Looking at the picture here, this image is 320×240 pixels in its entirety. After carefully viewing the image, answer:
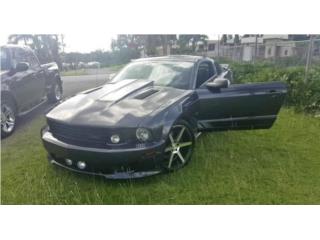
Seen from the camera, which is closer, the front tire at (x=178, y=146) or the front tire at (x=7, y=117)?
the front tire at (x=178, y=146)

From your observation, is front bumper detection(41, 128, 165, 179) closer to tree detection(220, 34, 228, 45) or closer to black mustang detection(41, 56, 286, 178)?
black mustang detection(41, 56, 286, 178)

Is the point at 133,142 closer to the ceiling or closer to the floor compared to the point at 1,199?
closer to the ceiling

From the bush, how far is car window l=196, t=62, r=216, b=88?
0.73 m

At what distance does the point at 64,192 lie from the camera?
2.69 m

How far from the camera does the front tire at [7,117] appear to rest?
3.71 meters

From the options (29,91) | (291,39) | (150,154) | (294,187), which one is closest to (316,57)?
(291,39)

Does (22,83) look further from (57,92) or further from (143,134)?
(143,134)

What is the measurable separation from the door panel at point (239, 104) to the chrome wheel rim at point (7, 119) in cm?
277

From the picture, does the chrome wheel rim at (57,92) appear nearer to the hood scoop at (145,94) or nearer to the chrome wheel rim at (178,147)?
the hood scoop at (145,94)

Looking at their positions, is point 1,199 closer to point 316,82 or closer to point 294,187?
point 294,187

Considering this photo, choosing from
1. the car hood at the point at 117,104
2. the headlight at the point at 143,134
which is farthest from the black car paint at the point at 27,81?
the headlight at the point at 143,134

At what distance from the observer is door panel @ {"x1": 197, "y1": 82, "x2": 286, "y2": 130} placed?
11.2 feet

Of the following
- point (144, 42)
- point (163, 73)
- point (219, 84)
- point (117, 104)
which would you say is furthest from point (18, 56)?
point (219, 84)

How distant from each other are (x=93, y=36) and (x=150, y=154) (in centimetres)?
179
